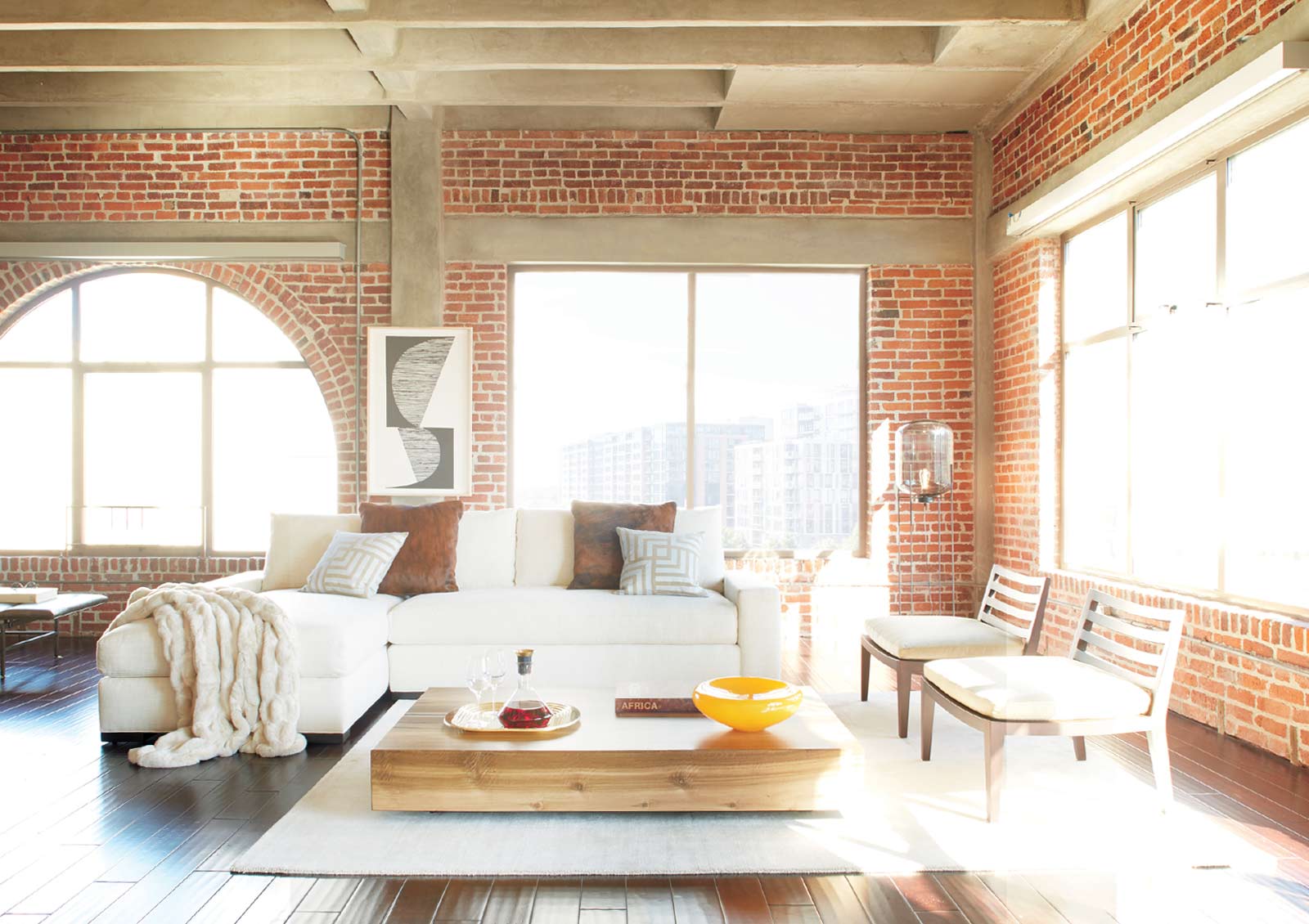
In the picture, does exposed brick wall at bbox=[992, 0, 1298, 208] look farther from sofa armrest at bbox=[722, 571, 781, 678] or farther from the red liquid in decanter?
the red liquid in decanter

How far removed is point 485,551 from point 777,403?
94.2 inches

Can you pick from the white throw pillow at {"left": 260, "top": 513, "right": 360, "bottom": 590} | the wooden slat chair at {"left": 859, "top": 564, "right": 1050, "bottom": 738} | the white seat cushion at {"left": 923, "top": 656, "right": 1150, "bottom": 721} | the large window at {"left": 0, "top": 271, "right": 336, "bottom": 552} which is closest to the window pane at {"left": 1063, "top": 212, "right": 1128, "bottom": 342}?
the wooden slat chair at {"left": 859, "top": 564, "right": 1050, "bottom": 738}

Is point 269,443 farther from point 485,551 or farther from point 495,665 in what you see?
point 495,665

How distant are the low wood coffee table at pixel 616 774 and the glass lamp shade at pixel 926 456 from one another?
3288mm

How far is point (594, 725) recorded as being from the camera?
2934mm

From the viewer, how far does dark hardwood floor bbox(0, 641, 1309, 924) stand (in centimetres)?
221

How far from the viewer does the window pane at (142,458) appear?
6.02 m

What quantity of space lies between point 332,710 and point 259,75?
4089 mm

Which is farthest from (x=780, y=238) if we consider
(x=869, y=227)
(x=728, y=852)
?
(x=728, y=852)

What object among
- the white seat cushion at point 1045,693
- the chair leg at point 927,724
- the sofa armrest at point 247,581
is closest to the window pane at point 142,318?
the sofa armrest at point 247,581

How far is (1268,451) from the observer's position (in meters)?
3.63

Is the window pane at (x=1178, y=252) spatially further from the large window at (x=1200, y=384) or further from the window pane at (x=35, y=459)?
the window pane at (x=35, y=459)

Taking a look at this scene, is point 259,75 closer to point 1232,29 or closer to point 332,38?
point 332,38

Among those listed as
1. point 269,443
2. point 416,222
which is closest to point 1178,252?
point 416,222
